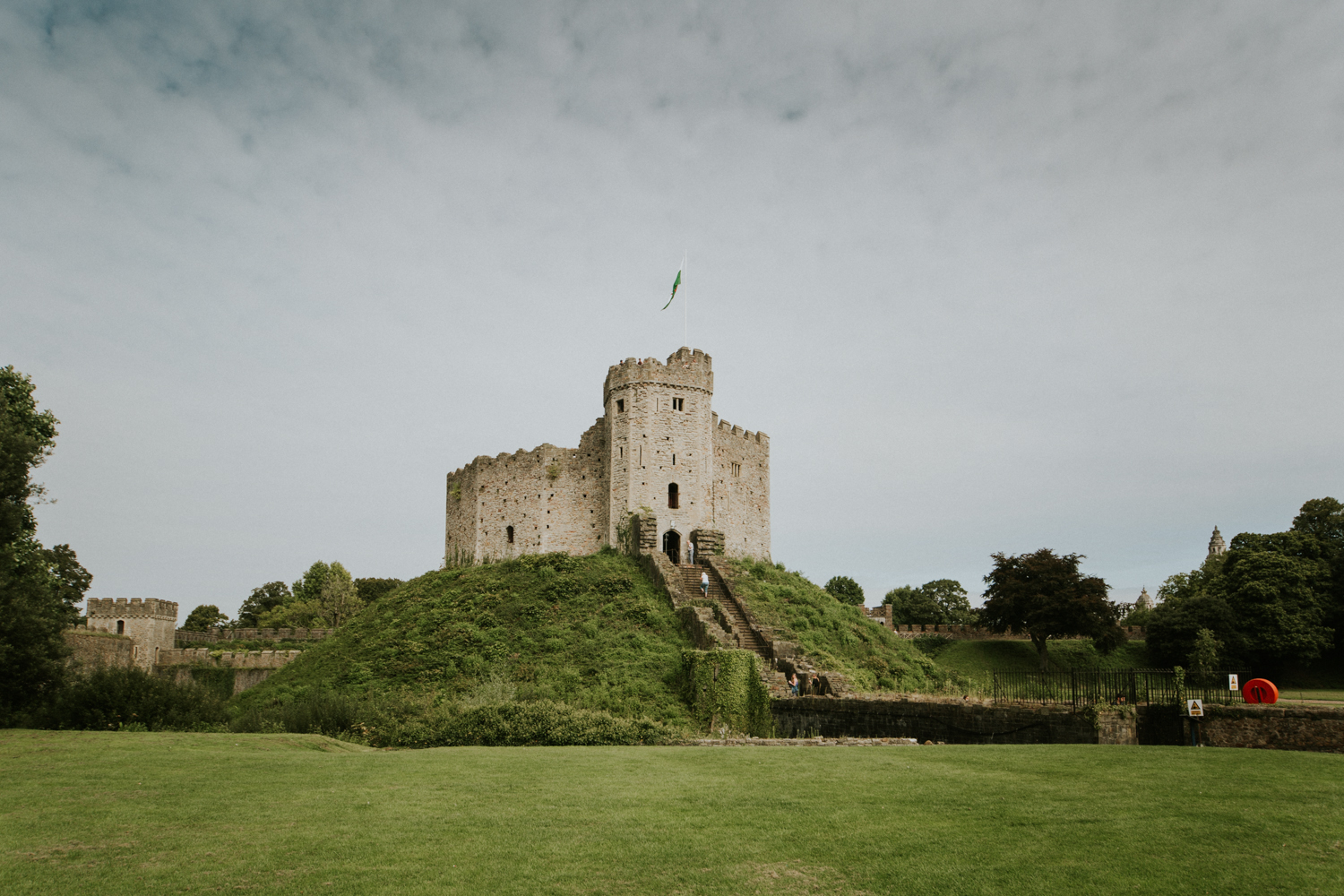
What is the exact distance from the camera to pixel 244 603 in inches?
3287

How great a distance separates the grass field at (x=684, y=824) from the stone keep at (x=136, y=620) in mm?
45137

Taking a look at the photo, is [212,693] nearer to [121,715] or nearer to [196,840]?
[121,715]

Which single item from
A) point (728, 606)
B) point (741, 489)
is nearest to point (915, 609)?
point (741, 489)

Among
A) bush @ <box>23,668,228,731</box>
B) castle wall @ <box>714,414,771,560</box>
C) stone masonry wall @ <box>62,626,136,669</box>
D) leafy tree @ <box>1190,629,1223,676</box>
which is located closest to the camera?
bush @ <box>23,668,228,731</box>

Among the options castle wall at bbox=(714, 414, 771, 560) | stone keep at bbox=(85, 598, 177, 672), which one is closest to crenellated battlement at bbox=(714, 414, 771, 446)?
castle wall at bbox=(714, 414, 771, 560)

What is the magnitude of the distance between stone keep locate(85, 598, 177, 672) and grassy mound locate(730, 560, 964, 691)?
3791 cm

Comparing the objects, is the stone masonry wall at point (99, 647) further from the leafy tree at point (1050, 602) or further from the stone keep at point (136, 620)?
the leafy tree at point (1050, 602)

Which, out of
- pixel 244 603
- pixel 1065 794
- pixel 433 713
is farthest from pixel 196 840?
pixel 244 603

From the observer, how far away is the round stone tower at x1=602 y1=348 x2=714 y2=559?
3659 cm

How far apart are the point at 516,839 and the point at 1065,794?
611 cm

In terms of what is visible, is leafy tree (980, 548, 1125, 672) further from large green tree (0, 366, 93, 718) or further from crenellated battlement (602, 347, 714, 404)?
large green tree (0, 366, 93, 718)

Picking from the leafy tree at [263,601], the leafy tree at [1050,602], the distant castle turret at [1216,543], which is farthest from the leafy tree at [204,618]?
the distant castle turret at [1216,543]

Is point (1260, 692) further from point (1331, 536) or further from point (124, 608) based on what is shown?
point (124, 608)

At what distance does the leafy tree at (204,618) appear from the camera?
80625 mm
